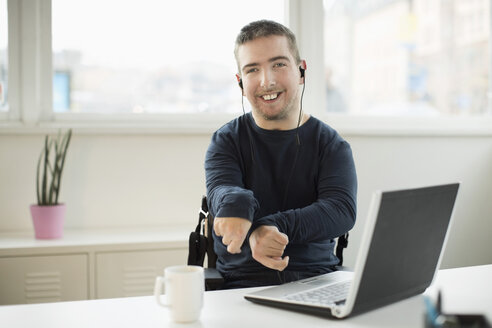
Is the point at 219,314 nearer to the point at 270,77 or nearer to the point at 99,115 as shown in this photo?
the point at 270,77

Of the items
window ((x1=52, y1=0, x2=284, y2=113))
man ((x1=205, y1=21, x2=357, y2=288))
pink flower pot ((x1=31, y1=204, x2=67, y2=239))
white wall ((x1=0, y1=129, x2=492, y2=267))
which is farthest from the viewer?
window ((x1=52, y1=0, x2=284, y2=113))

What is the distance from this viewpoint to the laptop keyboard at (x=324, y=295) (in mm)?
1221

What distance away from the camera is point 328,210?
65.4 inches

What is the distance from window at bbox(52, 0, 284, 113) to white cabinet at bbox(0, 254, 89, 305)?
33.3 inches

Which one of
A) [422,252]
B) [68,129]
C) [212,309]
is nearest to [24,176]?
[68,129]

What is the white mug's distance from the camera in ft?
3.74

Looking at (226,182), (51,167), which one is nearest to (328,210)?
(226,182)

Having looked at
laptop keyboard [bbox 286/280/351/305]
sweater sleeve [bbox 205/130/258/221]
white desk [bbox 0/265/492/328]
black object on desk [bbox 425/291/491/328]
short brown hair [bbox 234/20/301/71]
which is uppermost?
short brown hair [bbox 234/20/301/71]

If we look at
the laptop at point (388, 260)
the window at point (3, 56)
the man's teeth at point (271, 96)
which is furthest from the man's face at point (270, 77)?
the window at point (3, 56)

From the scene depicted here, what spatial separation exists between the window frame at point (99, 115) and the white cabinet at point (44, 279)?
0.68 m

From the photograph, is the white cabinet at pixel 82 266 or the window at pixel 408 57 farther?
the window at pixel 408 57

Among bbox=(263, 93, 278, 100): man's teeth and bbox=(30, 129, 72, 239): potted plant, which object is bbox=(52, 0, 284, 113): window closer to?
bbox=(30, 129, 72, 239): potted plant

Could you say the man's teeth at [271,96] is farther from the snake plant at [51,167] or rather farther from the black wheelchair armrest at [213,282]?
the snake plant at [51,167]

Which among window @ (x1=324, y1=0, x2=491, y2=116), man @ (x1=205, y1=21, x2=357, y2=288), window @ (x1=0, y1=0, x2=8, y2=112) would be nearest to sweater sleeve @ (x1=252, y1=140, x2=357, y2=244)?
man @ (x1=205, y1=21, x2=357, y2=288)
